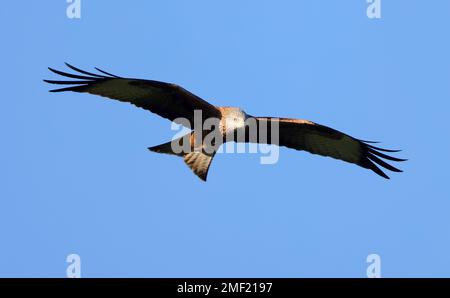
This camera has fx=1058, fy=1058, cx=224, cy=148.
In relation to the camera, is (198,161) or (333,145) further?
(333,145)

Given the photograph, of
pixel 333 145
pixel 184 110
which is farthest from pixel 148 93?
pixel 333 145

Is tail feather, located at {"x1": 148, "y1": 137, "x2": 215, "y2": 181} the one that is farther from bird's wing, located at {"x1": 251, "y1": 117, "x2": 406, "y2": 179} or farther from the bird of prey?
bird's wing, located at {"x1": 251, "y1": 117, "x2": 406, "y2": 179}

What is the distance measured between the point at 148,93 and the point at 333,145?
8.32 feet

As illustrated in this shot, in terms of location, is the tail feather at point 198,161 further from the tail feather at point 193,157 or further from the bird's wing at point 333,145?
the bird's wing at point 333,145

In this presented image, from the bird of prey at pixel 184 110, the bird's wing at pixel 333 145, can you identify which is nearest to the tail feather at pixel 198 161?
the bird of prey at pixel 184 110

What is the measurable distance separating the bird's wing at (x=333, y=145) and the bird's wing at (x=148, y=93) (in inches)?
43.0

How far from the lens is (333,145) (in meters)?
13.5

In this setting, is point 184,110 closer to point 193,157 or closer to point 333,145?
point 193,157

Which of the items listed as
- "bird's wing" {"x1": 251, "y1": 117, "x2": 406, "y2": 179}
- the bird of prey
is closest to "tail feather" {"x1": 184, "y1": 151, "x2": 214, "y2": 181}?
the bird of prey

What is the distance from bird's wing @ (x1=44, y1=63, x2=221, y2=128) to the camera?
12.4 meters

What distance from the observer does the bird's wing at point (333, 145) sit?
1325 cm

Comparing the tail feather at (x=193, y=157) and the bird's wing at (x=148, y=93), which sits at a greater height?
the bird's wing at (x=148, y=93)
